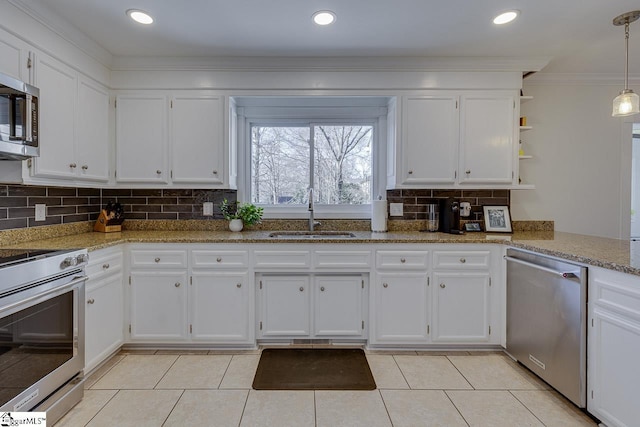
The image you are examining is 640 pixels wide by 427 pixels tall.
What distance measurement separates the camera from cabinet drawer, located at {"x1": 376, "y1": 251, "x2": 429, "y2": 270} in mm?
2490

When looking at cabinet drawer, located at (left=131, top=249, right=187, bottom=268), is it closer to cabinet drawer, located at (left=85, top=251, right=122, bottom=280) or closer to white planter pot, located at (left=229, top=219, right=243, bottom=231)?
cabinet drawer, located at (left=85, top=251, right=122, bottom=280)

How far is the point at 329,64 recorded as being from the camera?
8.89ft

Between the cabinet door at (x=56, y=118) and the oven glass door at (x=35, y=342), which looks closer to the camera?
the oven glass door at (x=35, y=342)

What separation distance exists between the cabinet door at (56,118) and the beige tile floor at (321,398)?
143 cm

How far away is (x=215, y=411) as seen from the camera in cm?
182

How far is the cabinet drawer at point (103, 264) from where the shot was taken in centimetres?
208

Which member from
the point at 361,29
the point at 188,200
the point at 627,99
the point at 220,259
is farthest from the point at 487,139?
the point at 188,200

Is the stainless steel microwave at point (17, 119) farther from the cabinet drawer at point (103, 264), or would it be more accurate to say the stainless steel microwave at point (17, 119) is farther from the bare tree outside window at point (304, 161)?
the bare tree outside window at point (304, 161)

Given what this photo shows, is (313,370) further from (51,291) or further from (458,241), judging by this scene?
(51,291)

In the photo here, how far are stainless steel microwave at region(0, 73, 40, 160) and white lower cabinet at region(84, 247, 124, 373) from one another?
0.71m

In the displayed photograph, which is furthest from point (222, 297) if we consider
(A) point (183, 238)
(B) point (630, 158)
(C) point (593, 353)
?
(B) point (630, 158)

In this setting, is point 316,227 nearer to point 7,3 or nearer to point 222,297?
point 222,297

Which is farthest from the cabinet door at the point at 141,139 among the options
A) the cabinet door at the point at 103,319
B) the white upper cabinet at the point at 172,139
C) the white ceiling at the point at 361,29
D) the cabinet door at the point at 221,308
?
the cabinet door at the point at 221,308

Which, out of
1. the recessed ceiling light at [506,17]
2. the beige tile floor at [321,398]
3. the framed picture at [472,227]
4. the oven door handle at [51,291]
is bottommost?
the beige tile floor at [321,398]
